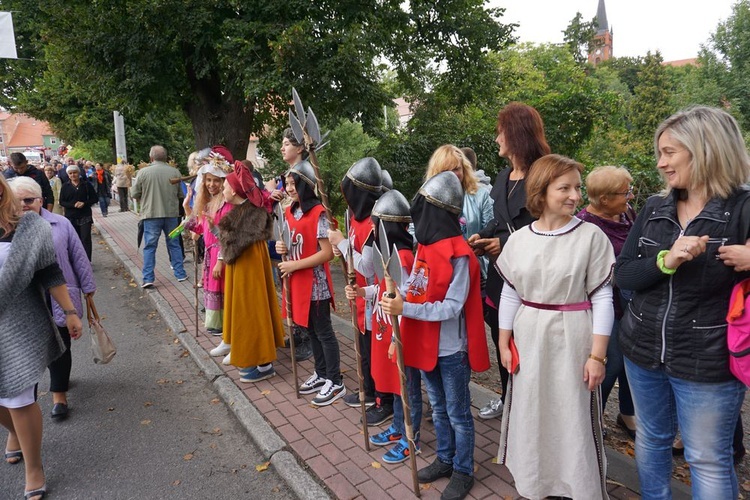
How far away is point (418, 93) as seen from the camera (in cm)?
1262

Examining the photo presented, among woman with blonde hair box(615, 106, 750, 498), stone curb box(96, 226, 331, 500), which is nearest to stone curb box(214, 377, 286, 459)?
stone curb box(96, 226, 331, 500)

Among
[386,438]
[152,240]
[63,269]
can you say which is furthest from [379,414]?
[152,240]

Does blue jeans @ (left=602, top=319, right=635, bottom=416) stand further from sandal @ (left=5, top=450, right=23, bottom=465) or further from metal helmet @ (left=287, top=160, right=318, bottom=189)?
sandal @ (left=5, top=450, right=23, bottom=465)

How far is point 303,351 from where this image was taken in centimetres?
534

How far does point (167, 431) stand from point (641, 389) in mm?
3511

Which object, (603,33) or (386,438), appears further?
(603,33)

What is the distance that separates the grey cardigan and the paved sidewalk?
63.4 inches

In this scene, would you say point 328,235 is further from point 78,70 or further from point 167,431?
point 78,70

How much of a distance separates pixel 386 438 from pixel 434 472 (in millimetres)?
542

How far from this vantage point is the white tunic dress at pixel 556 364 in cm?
240

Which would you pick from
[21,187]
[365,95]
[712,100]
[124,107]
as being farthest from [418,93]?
[712,100]

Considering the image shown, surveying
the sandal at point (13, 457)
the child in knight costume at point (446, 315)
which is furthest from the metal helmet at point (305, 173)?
the sandal at point (13, 457)

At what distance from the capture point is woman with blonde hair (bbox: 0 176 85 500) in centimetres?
298

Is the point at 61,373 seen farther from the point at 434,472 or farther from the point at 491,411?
the point at 491,411
